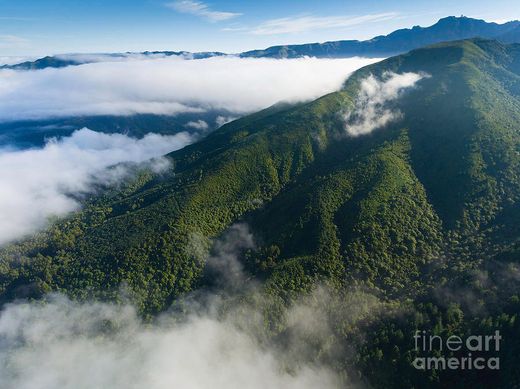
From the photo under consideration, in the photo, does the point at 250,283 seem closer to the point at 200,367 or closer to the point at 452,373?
the point at 200,367

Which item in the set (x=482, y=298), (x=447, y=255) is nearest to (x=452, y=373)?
(x=482, y=298)

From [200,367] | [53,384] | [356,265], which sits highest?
[356,265]

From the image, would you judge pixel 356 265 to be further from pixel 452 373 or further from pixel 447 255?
pixel 452 373

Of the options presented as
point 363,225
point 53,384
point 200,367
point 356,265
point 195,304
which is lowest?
point 53,384

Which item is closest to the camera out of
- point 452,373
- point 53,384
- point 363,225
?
point 452,373

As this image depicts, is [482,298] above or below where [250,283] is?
above

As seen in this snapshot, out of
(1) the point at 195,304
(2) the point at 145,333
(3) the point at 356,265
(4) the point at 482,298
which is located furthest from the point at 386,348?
(2) the point at 145,333

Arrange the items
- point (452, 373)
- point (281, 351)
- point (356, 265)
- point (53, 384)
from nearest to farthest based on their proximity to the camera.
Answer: point (452, 373), point (281, 351), point (53, 384), point (356, 265)

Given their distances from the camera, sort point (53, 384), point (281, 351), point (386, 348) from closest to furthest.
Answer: point (386, 348) < point (281, 351) < point (53, 384)

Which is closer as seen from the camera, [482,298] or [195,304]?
[482,298]
